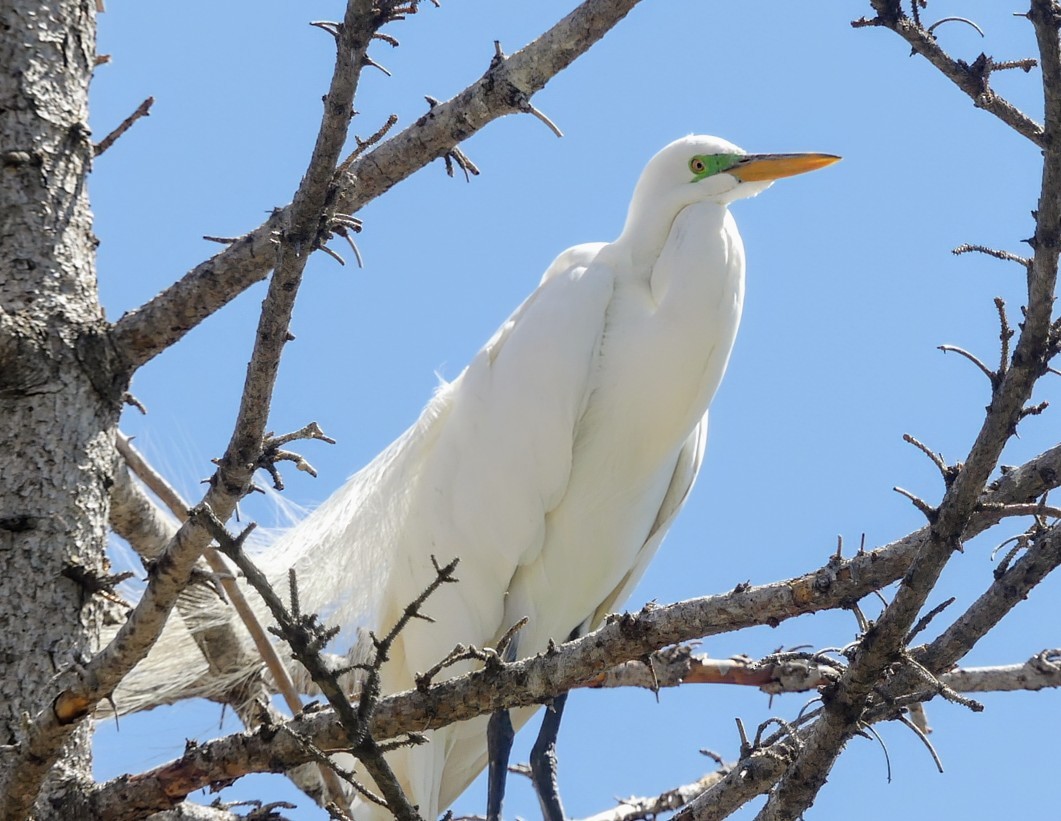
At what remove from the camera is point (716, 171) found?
14.0ft

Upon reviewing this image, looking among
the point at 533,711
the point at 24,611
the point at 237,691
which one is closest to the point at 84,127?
the point at 24,611

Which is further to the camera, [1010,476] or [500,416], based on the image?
[500,416]

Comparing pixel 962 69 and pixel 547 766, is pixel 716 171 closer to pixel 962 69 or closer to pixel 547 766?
pixel 547 766

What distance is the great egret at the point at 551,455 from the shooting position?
406cm

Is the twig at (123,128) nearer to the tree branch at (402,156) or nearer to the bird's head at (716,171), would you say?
the tree branch at (402,156)

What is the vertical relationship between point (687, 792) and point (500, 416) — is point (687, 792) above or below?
below

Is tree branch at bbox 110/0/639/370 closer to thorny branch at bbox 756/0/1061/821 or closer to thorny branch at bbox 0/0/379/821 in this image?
thorny branch at bbox 0/0/379/821

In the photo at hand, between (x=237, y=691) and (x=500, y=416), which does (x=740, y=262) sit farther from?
(x=237, y=691)

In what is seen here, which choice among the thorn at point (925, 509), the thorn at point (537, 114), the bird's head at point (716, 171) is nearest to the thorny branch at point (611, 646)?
the thorn at point (925, 509)

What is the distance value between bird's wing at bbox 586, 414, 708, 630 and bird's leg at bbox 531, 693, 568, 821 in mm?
384

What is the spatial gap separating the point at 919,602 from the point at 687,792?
2.18m

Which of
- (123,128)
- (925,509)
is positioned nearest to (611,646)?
(925,509)

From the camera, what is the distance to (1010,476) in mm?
2408

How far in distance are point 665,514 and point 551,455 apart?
658 mm
